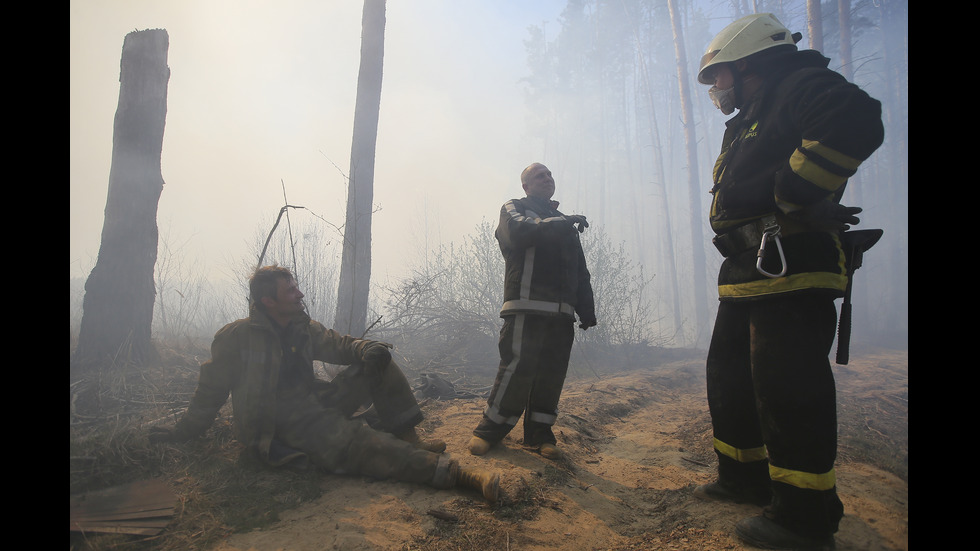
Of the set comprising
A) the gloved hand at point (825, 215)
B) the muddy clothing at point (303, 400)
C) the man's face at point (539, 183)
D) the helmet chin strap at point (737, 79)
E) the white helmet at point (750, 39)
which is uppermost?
the white helmet at point (750, 39)

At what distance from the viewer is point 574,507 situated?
2574mm

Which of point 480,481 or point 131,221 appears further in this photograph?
point 131,221

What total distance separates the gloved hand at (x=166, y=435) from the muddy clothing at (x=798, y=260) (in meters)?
3.55

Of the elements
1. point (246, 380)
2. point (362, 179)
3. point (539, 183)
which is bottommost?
point (246, 380)

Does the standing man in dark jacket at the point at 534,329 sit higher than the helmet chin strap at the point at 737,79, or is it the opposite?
the helmet chin strap at the point at 737,79

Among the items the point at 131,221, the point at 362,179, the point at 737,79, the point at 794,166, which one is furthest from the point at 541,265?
the point at 131,221

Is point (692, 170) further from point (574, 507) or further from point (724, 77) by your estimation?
point (574, 507)

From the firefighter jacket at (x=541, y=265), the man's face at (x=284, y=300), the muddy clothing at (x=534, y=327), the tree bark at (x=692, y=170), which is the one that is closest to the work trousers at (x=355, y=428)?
the man's face at (x=284, y=300)

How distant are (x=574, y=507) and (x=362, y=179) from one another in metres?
5.74

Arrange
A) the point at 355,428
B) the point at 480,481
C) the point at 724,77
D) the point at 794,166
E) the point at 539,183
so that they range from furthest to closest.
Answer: the point at 539,183, the point at 355,428, the point at 480,481, the point at 724,77, the point at 794,166

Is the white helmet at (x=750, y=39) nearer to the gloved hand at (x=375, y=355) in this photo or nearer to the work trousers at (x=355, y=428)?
the gloved hand at (x=375, y=355)

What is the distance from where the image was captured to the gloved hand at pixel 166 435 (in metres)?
3.07

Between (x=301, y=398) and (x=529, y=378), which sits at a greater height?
(x=529, y=378)
